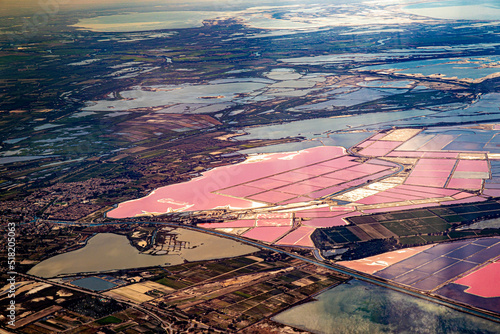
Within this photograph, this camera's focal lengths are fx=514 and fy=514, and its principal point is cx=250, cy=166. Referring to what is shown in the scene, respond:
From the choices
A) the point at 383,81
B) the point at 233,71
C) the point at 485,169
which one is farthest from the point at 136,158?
the point at 233,71

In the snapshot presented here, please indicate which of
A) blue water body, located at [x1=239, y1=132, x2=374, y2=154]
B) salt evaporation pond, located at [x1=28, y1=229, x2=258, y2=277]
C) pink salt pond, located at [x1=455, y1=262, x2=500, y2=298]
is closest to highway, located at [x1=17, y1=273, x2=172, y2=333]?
salt evaporation pond, located at [x1=28, y1=229, x2=258, y2=277]

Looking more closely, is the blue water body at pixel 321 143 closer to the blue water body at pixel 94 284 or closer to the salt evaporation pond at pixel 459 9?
the blue water body at pixel 94 284

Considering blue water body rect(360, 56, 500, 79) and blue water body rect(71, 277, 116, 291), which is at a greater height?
blue water body rect(360, 56, 500, 79)

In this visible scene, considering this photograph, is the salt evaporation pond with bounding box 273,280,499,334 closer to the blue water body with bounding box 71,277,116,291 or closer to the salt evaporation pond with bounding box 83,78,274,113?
the blue water body with bounding box 71,277,116,291

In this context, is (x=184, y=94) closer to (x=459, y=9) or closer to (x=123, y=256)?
(x=123, y=256)

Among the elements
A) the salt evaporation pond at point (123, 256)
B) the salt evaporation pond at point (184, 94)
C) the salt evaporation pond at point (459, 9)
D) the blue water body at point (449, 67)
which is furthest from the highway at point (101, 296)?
the salt evaporation pond at point (459, 9)

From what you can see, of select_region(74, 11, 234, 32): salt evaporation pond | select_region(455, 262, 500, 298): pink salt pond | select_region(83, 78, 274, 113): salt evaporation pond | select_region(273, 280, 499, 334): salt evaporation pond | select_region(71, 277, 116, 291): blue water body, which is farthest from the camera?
select_region(74, 11, 234, 32): salt evaporation pond

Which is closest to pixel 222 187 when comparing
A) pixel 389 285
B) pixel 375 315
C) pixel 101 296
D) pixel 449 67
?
pixel 101 296

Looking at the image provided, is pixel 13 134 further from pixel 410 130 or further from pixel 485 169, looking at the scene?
pixel 485 169
